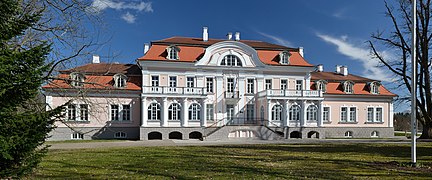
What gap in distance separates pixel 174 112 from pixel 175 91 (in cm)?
179

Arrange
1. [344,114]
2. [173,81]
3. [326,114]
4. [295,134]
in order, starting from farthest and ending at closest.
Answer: [344,114] < [326,114] < [295,134] < [173,81]

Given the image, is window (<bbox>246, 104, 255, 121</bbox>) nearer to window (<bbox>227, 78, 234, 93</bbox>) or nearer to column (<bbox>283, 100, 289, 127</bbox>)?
window (<bbox>227, 78, 234, 93</bbox>)

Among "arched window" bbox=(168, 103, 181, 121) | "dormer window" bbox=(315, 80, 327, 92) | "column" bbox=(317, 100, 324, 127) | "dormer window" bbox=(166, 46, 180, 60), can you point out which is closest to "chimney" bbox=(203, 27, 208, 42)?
"dormer window" bbox=(166, 46, 180, 60)

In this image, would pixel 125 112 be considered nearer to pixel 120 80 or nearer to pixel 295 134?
pixel 120 80

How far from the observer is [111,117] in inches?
1179

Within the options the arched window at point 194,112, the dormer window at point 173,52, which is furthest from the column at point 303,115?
the dormer window at point 173,52

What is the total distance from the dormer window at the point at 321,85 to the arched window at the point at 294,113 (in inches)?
156

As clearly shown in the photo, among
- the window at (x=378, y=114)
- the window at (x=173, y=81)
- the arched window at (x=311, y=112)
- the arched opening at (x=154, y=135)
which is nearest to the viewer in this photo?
the arched opening at (x=154, y=135)

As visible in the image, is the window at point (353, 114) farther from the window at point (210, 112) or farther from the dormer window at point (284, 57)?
the window at point (210, 112)

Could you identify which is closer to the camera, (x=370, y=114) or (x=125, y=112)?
(x=125, y=112)

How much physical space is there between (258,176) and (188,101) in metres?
21.1

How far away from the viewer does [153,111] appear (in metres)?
A: 29.1

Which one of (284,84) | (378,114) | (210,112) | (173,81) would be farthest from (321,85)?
(173,81)

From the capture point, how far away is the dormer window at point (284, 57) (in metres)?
32.8
